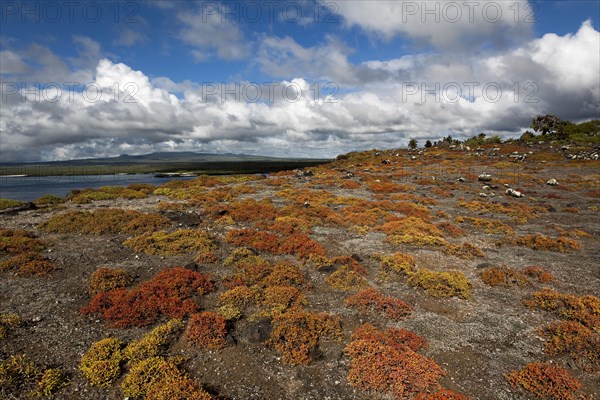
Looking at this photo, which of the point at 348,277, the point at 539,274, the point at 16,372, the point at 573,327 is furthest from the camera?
the point at 539,274

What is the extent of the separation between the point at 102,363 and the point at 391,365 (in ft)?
29.8

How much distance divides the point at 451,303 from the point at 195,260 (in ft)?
46.2

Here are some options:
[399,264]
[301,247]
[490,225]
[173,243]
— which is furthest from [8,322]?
[490,225]

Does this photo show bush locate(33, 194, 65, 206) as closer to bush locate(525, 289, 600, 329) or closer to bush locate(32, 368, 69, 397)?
bush locate(32, 368, 69, 397)

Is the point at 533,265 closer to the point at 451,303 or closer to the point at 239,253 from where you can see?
the point at 451,303

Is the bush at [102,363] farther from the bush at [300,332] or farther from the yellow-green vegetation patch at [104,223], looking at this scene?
the yellow-green vegetation patch at [104,223]

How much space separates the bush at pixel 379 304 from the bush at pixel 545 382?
4.31 meters

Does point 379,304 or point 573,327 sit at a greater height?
point 379,304

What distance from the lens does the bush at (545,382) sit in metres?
9.25

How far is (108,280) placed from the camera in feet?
51.2

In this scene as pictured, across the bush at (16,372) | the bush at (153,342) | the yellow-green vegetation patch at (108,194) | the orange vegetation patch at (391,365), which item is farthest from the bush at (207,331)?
the yellow-green vegetation patch at (108,194)

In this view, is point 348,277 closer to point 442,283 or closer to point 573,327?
point 442,283

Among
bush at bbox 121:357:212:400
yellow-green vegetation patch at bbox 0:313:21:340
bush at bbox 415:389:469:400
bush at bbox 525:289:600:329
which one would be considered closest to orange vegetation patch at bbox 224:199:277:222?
yellow-green vegetation patch at bbox 0:313:21:340

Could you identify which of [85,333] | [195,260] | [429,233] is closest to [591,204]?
[429,233]
